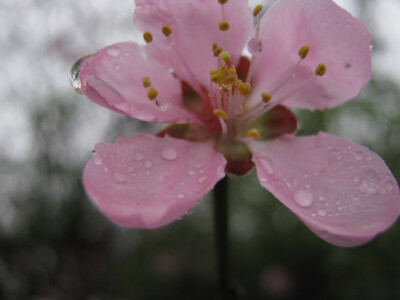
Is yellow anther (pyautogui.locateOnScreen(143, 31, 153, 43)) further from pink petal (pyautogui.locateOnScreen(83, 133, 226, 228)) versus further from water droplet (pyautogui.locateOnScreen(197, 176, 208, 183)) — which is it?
water droplet (pyautogui.locateOnScreen(197, 176, 208, 183))

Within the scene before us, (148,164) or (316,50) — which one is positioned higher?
(316,50)

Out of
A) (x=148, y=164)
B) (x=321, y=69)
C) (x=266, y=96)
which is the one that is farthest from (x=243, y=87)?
(x=148, y=164)

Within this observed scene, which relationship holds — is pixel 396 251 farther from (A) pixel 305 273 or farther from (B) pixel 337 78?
(B) pixel 337 78

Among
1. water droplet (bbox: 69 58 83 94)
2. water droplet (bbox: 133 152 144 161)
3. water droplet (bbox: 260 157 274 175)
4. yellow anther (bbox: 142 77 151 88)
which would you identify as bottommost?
water droplet (bbox: 260 157 274 175)

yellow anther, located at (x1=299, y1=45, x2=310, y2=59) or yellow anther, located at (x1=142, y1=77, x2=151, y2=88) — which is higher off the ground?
yellow anther, located at (x1=299, y1=45, x2=310, y2=59)

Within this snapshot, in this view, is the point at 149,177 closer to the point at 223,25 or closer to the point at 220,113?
the point at 220,113

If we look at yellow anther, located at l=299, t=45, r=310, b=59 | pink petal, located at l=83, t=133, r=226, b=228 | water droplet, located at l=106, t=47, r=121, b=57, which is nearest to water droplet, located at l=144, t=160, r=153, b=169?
pink petal, located at l=83, t=133, r=226, b=228
